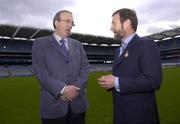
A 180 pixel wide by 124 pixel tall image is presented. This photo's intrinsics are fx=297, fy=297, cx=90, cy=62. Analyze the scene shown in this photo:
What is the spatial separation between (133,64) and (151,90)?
0.34m

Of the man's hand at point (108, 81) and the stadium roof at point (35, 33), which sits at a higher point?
the stadium roof at point (35, 33)

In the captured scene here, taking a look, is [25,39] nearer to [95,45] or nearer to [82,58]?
[95,45]

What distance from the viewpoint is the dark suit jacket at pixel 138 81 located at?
3.16 m

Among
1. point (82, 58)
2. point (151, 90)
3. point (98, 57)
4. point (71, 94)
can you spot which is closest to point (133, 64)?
point (151, 90)

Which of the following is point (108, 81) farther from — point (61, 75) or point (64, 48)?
point (64, 48)

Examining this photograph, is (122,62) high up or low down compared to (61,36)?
down

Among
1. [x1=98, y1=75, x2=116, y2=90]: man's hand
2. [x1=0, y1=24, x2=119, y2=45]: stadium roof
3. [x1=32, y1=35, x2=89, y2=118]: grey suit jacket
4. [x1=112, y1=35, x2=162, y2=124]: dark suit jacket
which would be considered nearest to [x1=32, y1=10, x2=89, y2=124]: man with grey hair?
[x1=32, y1=35, x2=89, y2=118]: grey suit jacket

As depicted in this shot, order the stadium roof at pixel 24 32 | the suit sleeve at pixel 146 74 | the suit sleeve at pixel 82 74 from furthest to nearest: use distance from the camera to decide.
Result: the stadium roof at pixel 24 32
the suit sleeve at pixel 82 74
the suit sleeve at pixel 146 74

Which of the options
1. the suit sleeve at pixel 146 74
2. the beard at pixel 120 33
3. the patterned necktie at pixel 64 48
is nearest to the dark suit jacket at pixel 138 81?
the suit sleeve at pixel 146 74

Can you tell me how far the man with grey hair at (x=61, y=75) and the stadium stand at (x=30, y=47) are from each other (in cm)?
5493

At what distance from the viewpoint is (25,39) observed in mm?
73625

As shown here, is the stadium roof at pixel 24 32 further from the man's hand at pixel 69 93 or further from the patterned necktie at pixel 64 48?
the man's hand at pixel 69 93

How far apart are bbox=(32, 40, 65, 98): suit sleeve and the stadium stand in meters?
54.9

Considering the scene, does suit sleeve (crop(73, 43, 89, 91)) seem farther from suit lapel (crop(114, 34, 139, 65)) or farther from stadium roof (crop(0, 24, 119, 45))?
stadium roof (crop(0, 24, 119, 45))
